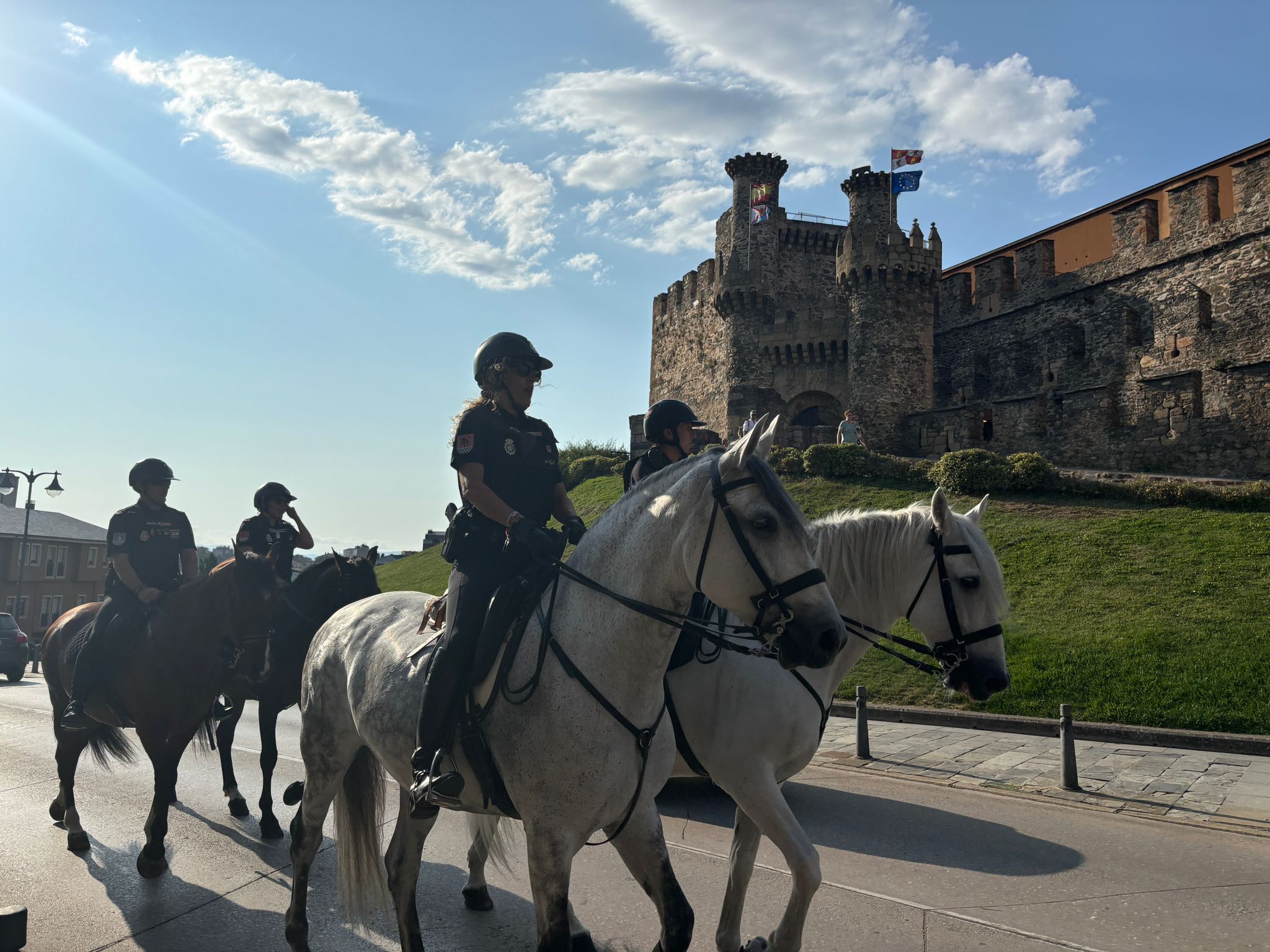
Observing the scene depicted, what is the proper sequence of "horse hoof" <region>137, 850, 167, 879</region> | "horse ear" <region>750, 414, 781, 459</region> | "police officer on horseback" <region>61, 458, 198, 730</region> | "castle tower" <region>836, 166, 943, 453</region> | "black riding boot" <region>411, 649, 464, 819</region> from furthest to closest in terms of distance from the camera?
"castle tower" <region>836, 166, 943, 453</region>
"police officer on horseback" <region>61, 458, 198, 730</region>
"horse hoof" <region>137, 850, 167, 879</region>
"black riding boot" <region>411, 649, 464, 819</region>
"horse ear" <region>750, 414, 781, 459</region>

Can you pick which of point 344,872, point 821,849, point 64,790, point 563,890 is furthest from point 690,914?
point 64,790

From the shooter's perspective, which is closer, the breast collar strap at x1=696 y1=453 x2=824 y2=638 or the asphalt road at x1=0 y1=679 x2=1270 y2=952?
the breast collar strap at x1=696 y1=453 x2=824 y2=638

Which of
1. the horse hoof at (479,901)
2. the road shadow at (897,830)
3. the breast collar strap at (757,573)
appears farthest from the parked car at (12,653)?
the breast collar strap at (757,573)

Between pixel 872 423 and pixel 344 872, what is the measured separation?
35.0 metres

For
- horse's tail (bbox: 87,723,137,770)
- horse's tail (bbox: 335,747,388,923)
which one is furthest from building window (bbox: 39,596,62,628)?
horse's tail (bbox: 335,747,388,923)

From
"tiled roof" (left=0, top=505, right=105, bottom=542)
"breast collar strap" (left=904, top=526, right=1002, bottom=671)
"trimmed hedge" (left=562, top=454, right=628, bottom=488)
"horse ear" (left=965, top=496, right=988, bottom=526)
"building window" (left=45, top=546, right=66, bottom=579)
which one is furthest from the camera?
"building window" (left=45, top=546, right=66, bottom=579)

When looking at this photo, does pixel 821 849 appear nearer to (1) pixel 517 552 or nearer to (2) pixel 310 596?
(1) pixel 517 552

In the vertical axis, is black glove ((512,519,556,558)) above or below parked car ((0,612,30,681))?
above

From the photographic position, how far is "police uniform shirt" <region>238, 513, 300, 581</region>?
30.4ft

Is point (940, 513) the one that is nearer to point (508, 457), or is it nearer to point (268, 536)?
point (508, 457)

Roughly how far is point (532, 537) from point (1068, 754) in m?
8.17

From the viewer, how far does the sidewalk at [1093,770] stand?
8.41 m

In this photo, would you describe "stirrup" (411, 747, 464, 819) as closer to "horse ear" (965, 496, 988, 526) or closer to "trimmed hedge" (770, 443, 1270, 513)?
"horse ear" (965, 496, 988, 526)

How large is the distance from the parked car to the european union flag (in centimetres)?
3749
